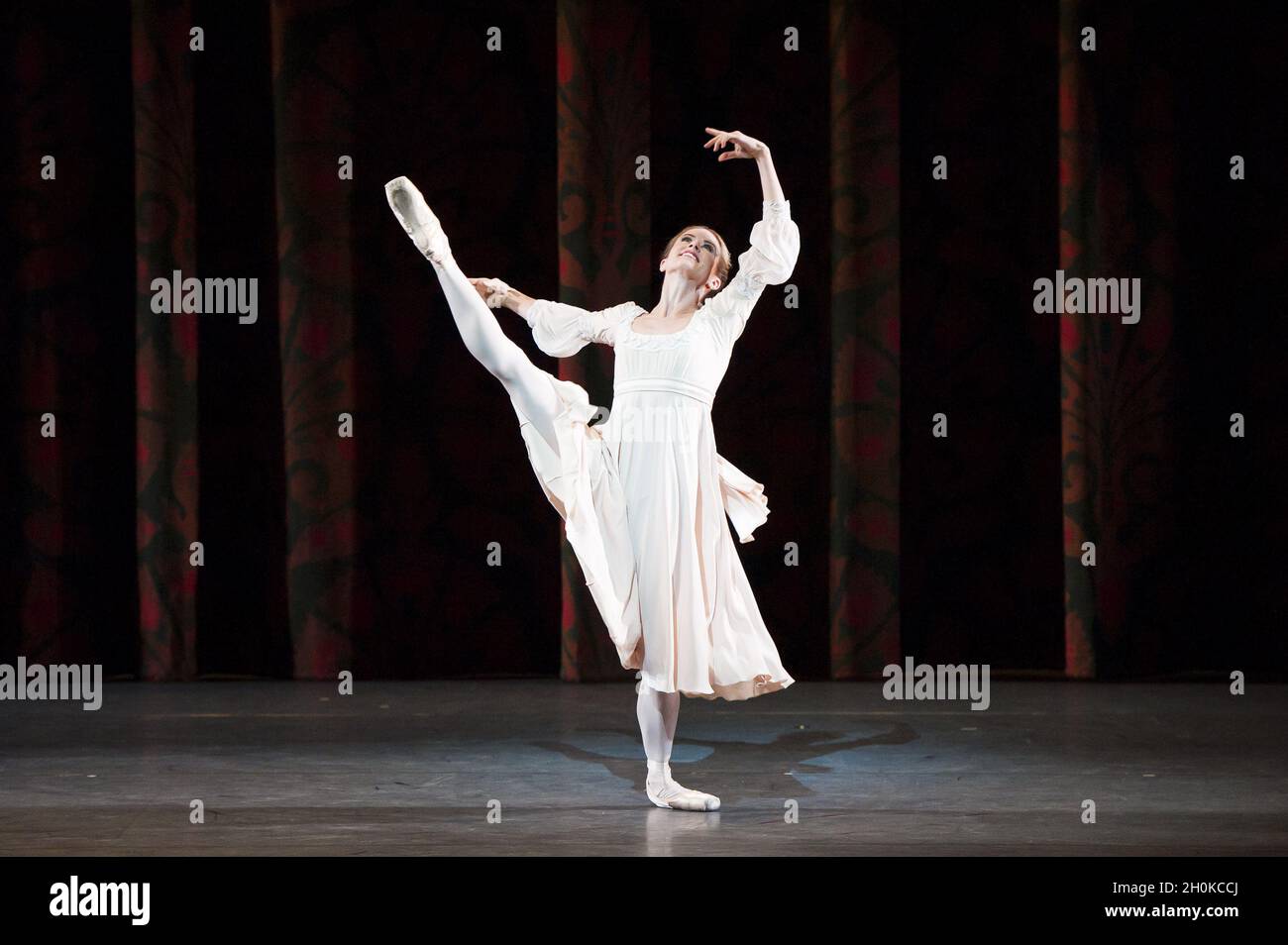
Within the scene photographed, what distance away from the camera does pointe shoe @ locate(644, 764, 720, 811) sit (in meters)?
2.88

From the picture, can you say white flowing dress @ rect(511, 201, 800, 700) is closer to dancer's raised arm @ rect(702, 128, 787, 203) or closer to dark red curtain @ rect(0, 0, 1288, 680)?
dancer's raised arm @ rect(702, 128, 787, 203)

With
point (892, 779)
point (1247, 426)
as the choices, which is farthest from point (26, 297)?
point (1247, 426)

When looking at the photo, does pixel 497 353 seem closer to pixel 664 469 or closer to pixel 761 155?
pixel 664 469

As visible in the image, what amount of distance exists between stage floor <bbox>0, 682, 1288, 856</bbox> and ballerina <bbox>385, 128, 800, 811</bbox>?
0.91ft

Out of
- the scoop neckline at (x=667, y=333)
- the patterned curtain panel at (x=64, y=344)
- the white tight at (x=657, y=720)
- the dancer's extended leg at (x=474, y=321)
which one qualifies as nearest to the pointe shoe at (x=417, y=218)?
the dancer's extended leg at (x=474, y=321)

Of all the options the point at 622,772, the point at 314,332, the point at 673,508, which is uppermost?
the point at 314,332

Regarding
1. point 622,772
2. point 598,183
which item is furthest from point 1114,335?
point 622,772

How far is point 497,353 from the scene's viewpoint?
306 centimetres

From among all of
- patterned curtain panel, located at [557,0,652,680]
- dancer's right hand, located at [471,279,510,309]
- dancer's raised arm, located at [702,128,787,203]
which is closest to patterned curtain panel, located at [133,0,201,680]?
patterned curtain panel, located at [557,0,652,680]

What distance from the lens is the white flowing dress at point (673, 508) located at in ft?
9.86

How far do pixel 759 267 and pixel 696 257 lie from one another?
0.50 feet

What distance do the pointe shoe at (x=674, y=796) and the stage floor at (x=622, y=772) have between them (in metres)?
0.02

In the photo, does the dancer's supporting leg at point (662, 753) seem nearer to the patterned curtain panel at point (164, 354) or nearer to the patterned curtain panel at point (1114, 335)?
the patterned curtain panel at point (1114, 335)

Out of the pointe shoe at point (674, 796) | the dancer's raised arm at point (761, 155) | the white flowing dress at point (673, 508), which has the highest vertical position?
the dancer's raised arm at point (761, 155)
